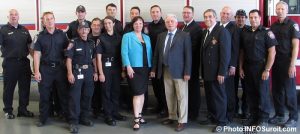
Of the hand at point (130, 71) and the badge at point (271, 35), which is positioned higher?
the badge at point (271, 35)

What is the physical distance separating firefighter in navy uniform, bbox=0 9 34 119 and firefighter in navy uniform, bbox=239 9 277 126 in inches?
127

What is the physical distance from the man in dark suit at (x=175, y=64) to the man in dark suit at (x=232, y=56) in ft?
1.91

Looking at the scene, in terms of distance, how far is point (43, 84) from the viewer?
15.6ft

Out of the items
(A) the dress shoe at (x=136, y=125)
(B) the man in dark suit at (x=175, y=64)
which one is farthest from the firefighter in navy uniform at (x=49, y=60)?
(B) the man in dark suit at (x=175, y=64)

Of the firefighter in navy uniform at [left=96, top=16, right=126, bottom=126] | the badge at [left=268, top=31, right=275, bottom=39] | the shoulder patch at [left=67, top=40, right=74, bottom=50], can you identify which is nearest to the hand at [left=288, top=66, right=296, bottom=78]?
the badge at [left=268, top=31, right=275, bottom=39]

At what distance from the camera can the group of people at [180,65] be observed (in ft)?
14.7

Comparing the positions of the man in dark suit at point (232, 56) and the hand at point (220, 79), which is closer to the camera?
the hand at point (220, 79)

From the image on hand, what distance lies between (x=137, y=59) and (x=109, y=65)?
437mm

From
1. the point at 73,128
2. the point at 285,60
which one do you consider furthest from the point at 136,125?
the point at 285,60

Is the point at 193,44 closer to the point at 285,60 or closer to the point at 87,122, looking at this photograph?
the point at 285,60

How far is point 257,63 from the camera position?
4.50 m

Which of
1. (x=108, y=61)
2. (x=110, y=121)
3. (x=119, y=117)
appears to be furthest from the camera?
(x=119, y=117)

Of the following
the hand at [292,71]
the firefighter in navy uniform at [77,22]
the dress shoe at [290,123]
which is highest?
the firefighter in navy uniform at [77,22]

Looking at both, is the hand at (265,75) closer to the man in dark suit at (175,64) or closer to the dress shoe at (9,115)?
the man in dark suit at (175,64)
